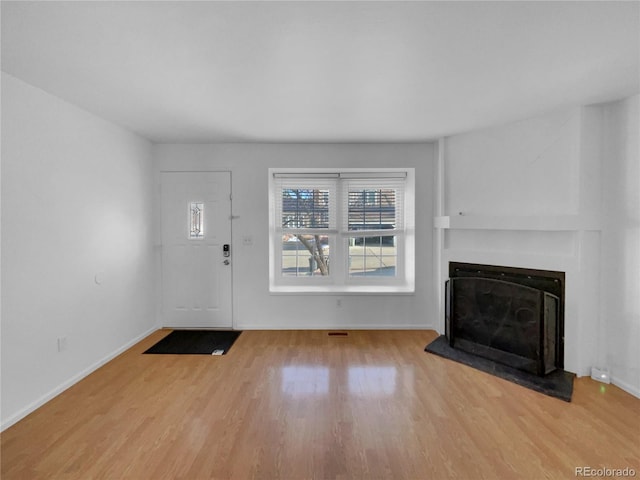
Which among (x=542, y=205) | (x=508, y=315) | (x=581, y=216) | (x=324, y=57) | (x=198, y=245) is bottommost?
(x=508, y=315)

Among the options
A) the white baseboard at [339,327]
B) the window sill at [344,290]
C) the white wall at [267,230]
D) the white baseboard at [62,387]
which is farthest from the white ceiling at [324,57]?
the white baseboard at [339,327]

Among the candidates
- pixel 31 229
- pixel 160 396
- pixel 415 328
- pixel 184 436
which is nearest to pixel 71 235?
pixel 31 229

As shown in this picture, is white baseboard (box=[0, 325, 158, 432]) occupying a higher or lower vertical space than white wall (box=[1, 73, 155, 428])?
lower

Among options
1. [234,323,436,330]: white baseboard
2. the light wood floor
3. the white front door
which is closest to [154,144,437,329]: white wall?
[234,323,436,330]: white baseboard

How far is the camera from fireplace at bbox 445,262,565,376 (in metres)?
2.74

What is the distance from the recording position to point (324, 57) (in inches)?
71.0

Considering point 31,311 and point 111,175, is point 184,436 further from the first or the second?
point 111,175

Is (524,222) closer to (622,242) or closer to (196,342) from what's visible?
(622,242)

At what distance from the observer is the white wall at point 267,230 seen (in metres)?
3.83

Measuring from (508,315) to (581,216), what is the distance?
42.2 inches
